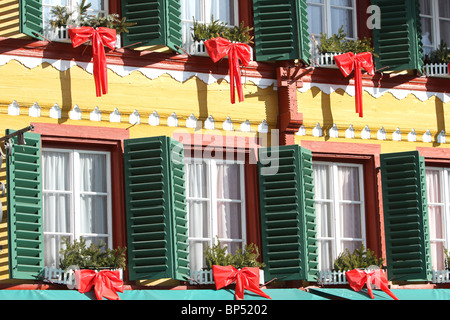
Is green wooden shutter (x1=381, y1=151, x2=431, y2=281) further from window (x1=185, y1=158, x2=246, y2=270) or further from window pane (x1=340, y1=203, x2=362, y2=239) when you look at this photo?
window (x1=185, y1=158, x2=246, y2=270)

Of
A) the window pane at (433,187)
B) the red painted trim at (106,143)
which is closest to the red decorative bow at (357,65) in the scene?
the window pane at (433,187)

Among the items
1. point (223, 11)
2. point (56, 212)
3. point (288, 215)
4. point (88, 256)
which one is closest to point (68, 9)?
point (223, 11)

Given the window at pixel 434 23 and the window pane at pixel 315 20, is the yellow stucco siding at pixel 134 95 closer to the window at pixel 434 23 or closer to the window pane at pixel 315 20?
the window pane at pixel 315 20

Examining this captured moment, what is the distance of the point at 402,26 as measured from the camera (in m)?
21.1

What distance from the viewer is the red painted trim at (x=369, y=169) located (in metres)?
20.3

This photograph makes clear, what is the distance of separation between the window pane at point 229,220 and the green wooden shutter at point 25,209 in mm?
2877

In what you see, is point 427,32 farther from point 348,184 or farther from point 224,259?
point 224,259

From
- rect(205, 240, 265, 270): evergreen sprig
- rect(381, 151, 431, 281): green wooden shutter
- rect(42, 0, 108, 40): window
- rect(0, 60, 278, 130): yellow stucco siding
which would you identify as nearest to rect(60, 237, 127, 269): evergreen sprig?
rect(205, 240, 265, 270): evergreen sprig

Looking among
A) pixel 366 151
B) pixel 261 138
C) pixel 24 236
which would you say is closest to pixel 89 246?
pixel 24 236

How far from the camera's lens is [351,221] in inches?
810

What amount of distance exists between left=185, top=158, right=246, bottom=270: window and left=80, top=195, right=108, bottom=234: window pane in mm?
1268

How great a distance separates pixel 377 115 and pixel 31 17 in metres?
5.49

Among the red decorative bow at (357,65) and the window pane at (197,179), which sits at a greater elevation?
the red decorative bow at (357,65)
